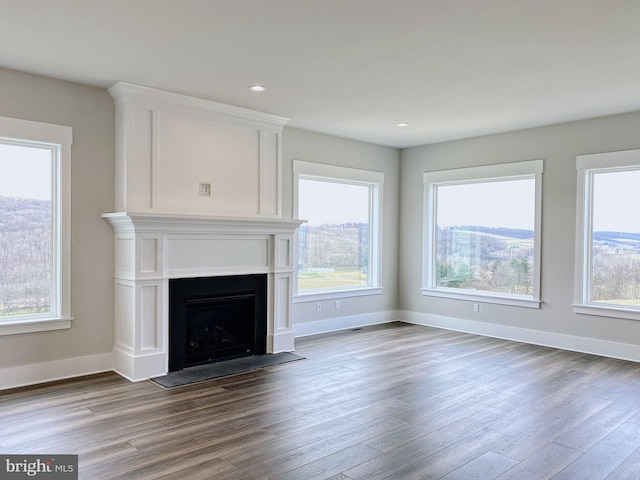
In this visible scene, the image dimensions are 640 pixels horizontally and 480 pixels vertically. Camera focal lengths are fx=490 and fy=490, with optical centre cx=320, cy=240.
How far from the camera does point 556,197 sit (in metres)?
5.89

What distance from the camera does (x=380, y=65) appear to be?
390 cm

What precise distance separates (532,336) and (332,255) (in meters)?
2.77

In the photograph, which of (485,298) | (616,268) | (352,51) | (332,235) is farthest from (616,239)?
(352,51)

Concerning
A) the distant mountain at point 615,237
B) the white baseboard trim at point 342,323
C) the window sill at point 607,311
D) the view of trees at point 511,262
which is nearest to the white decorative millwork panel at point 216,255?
the white baseboard trim at point 342,323

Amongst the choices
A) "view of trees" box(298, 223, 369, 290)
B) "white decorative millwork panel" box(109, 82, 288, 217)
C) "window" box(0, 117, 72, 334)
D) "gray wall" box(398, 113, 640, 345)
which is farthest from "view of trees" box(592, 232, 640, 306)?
"window" box(0, 117, 72, 334)

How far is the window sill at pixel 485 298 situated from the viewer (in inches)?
241

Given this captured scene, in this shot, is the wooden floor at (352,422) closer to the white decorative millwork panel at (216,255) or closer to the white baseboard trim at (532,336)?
the white baseboard trim at (532,336)

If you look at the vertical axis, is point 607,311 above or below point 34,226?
below

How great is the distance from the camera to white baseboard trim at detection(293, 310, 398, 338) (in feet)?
21.0

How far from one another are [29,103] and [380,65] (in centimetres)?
300

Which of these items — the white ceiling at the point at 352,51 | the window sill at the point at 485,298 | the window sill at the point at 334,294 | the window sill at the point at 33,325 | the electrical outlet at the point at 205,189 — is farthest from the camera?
the window sill at the point at 334,294

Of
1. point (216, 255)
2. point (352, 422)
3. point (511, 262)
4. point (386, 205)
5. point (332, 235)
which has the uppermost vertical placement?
point (386, 205)

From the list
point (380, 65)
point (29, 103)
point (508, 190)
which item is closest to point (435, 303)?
point (508, 190)

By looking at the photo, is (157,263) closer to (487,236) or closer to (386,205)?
(386,205)
